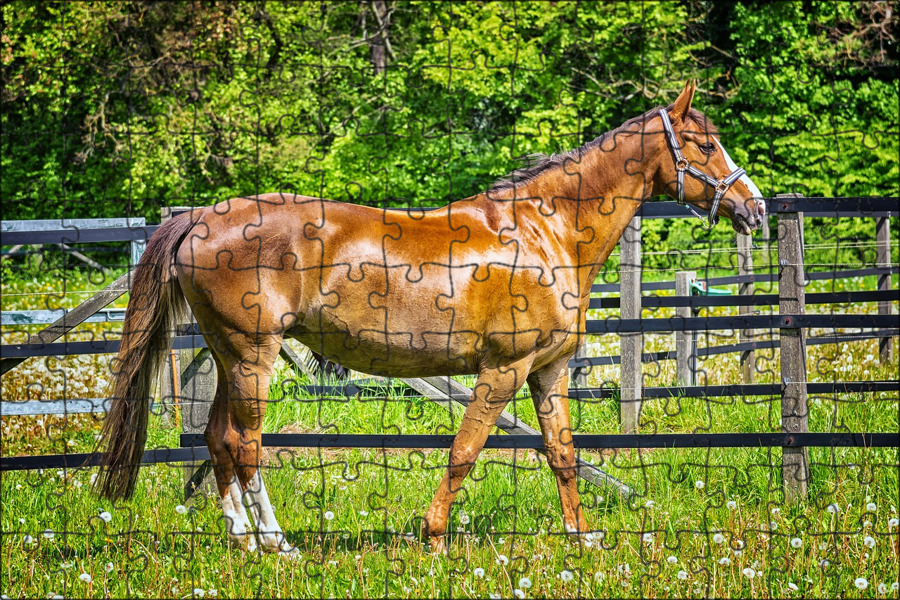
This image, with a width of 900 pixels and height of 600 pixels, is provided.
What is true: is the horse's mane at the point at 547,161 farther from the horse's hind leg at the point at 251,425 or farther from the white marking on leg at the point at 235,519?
the white marking on leg at the point at 235,519

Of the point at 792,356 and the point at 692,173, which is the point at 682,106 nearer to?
the point at 692,173

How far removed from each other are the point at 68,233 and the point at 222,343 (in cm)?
118

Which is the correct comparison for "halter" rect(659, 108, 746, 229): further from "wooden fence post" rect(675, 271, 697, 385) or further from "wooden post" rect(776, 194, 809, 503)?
"wooden fence post" rect(675, 271, 697, 385)

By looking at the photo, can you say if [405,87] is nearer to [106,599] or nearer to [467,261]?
[467,261]

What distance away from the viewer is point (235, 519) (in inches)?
192

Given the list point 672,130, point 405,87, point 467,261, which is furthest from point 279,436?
point 405,87

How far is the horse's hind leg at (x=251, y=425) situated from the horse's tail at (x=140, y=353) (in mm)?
404

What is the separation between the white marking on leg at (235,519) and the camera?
4824mm

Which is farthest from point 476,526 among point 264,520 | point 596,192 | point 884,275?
point 884,275

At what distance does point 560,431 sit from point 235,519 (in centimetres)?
194

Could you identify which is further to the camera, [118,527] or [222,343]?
[118,527]

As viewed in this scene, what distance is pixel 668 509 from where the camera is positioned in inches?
214

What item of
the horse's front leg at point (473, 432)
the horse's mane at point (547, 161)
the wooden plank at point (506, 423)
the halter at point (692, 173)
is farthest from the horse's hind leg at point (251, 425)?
the halter at point (692, 173)

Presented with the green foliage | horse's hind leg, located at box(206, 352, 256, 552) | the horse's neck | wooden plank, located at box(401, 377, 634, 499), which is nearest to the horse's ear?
the horse's neck
